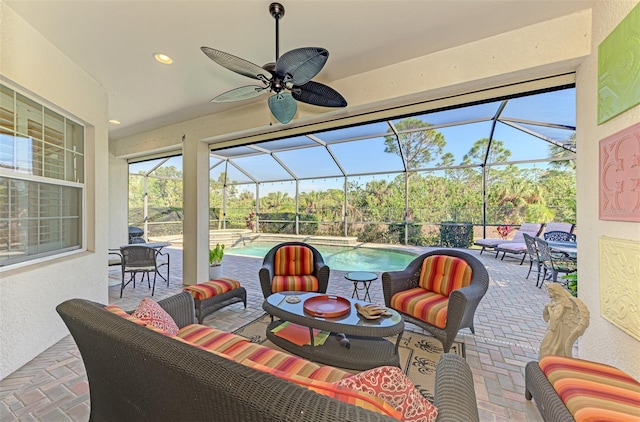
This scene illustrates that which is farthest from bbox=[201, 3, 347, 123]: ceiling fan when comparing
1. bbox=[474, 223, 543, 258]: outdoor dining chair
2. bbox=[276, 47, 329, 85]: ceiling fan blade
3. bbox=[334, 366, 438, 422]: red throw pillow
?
bbox=[474, 223, 543, 258]: outdoor dining chair

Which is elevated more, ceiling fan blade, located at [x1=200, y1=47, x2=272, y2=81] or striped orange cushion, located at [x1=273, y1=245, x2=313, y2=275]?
ceiling fan blade, located at [x1=200, y1=47, x2=272, y2=81]

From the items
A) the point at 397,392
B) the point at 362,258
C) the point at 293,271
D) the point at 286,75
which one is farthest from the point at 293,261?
the point at 362,258

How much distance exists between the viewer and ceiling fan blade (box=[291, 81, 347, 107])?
221cm

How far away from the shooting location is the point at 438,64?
8.70 feet

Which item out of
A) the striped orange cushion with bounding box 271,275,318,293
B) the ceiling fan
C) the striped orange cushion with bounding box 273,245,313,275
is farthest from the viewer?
the striped orange cushion with bounding box 273,245,313,275

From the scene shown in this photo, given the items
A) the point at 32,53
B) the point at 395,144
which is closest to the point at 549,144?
the point at 395,144

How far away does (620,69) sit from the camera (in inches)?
67.2

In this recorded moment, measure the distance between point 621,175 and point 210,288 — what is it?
12.3 ft

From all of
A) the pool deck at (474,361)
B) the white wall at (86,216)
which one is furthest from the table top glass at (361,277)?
the white wall at (86,216)

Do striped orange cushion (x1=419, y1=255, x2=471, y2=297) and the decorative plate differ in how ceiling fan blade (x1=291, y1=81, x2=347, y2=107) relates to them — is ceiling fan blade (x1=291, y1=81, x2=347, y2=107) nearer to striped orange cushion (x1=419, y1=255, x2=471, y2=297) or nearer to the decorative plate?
the decorative plate

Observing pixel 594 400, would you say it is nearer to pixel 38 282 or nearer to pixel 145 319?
pixel 145 319

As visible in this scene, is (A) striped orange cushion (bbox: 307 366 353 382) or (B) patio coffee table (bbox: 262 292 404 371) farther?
(B) patio coffee table (bbox: 262 292 404 371)

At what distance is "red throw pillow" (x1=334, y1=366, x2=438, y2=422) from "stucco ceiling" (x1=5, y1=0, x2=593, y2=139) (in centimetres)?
247

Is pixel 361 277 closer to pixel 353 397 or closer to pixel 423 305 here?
pixel 423 305
